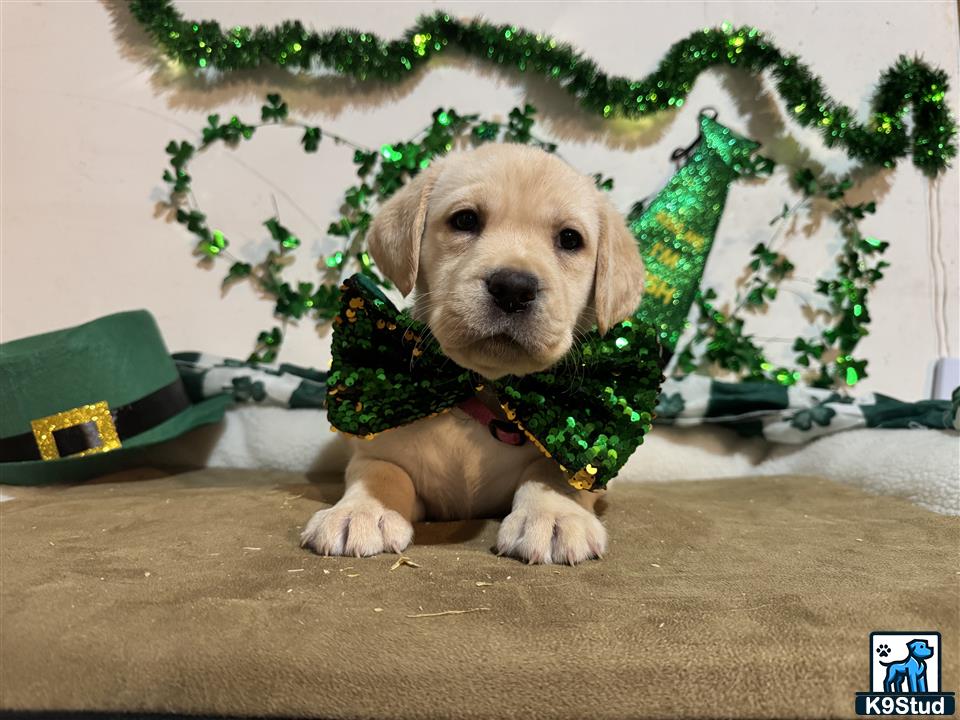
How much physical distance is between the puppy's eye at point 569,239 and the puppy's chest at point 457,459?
0.53 meters

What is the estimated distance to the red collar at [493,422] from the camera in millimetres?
1792

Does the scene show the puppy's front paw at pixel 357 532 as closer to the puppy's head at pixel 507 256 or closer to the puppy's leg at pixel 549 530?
the puppy's leg at pixel 549 530

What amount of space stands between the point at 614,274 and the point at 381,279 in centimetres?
166

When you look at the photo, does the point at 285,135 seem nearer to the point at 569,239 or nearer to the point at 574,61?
the point at 574,61

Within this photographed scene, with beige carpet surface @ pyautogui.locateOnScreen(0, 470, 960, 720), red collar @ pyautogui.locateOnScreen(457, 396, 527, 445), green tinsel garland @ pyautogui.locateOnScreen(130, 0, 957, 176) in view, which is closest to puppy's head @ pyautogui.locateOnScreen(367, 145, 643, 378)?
red collar @ pyautogui.locateOnScreen(457, 396, 527, 445)

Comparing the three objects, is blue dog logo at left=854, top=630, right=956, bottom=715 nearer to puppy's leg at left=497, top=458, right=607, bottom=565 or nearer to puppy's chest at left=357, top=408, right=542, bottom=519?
puppy's leg at left=497, top=458, right=607, bottom=565

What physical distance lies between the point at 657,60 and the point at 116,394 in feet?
9.60

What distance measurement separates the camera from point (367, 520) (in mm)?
1521

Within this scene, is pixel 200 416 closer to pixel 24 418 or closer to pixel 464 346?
pixel 24 418

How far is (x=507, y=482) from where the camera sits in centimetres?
183

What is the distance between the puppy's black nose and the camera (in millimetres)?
1451

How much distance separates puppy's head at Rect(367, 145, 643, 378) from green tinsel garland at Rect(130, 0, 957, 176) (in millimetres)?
1575

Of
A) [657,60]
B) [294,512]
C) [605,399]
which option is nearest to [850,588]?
[605,399]

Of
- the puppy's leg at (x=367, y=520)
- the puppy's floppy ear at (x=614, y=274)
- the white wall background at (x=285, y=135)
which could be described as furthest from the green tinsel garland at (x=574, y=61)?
the puppy's leg at (x=367, y=520)
